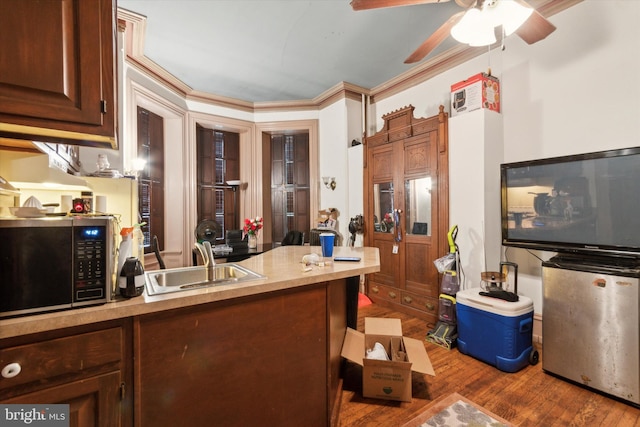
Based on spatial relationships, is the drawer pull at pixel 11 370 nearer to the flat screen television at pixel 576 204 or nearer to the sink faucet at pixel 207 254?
the sink faucet at pixel 207 254

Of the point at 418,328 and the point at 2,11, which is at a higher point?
the point at 2,11

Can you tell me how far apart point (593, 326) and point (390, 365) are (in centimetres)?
137

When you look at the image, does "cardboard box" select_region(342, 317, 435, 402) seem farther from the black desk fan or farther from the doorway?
the doorway

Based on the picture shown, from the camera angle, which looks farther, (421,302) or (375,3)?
(421,302)

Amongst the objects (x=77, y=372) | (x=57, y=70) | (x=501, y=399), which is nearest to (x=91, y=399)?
(x=77, y=372)

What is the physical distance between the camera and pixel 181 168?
3.95 m

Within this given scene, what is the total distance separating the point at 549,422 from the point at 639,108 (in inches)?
87.8

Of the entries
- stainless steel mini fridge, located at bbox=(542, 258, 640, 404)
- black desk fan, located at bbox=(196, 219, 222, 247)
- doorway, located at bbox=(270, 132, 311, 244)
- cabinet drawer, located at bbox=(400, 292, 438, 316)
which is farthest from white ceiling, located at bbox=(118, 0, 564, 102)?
cabinet drawer, located at bbox=(400, 292, 438, 316)

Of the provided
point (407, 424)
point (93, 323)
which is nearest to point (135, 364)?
point (93, 323)

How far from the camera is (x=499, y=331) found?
2117 millimetres

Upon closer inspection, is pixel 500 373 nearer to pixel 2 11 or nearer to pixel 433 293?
pixel 433 293

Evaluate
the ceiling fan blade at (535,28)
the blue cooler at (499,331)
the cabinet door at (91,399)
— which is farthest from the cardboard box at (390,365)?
the ceiling fan blade at (535,28)

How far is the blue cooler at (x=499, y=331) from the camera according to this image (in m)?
2.08

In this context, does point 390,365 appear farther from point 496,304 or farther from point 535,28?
point 535,28
